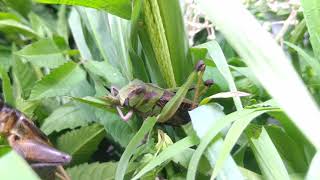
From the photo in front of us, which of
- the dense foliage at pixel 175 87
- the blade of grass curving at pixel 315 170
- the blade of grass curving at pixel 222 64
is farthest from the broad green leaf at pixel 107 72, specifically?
the blade of grass curving at pixel 315 170

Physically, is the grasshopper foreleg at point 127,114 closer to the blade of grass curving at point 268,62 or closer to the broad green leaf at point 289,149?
the broad green leaf at point 289,149

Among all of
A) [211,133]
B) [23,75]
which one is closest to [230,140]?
[211,133]

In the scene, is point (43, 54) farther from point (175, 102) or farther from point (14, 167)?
point (14, 167)

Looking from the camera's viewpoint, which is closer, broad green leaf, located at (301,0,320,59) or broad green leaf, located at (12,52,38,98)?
broad green leaf, located at (301,0,320,59)

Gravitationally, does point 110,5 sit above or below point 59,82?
above

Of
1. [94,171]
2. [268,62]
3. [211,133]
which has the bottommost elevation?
[94,171]

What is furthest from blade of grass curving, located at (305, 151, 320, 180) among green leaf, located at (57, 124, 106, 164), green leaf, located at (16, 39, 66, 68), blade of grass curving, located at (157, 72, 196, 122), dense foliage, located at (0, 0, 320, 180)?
green leaf, located at (16, 39, 66, 68)

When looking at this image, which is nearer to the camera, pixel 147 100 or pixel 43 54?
pixel 147 100

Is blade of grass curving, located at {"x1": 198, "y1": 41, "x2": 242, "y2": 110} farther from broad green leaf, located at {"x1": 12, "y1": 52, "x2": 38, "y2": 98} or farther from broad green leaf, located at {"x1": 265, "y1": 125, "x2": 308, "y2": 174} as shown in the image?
broad green leaf, located at {"x1": 12, "y1": 52, "x2": 38, "y2": 98}
